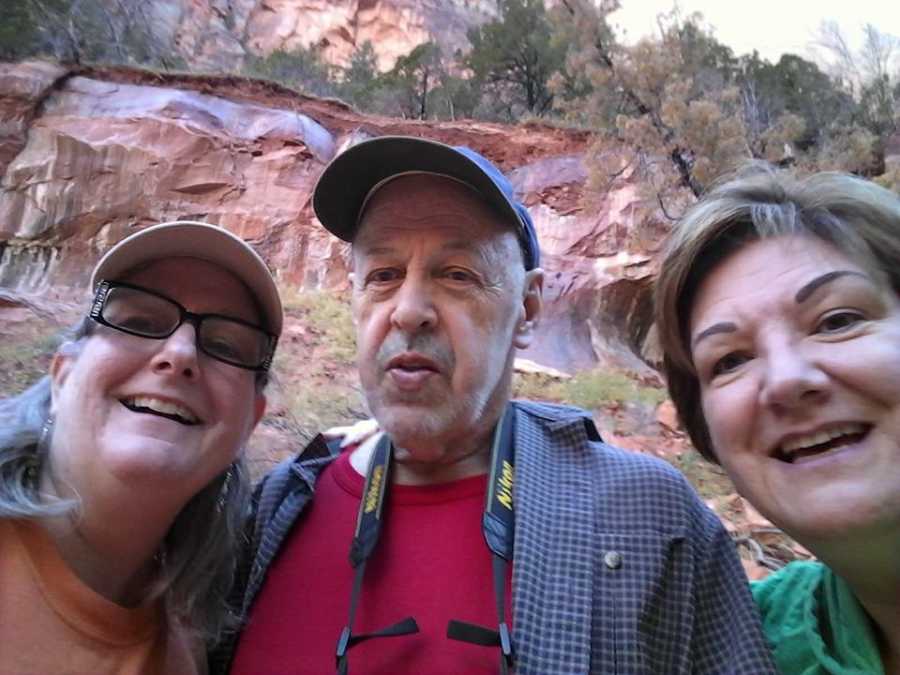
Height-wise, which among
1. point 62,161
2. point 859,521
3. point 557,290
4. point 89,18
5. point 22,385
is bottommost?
point 859,521

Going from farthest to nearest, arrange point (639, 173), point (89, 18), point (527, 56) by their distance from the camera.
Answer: point (527, 56) → point (89, 18) → point (639, 173)

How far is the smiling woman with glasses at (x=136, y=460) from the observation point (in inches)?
56.7

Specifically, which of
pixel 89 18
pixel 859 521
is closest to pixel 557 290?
pixel 859 521

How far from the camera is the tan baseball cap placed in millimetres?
1695

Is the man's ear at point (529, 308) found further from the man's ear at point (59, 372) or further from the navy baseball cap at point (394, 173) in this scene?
the man's ear at point (59, 372)

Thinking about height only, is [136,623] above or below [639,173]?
below

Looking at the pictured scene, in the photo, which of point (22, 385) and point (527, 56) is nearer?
point (22, 385)

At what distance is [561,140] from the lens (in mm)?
15422

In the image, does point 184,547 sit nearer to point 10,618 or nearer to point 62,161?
point 10,618

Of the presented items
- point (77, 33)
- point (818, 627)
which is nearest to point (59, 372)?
point (818, 627)

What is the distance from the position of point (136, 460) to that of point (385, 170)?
1.24 meters

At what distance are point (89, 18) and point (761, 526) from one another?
20212 mm

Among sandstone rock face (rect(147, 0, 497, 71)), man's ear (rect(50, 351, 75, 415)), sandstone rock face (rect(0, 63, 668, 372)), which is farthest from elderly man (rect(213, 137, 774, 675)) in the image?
sandstone rock face (rect(147, 0, 497, 71))

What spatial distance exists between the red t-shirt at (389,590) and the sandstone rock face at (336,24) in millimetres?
29774
